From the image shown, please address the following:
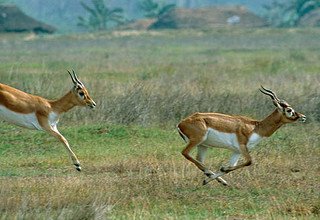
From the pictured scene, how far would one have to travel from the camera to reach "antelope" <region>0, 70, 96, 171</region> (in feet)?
42.2

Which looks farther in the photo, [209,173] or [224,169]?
[209,173]

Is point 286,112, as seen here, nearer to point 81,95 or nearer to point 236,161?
point 236,161

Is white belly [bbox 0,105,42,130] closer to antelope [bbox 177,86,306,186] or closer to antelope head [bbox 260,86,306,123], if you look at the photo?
antelope [bbox 177,86,306,186]

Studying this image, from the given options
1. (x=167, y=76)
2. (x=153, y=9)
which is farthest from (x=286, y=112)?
(x=153, y=9)

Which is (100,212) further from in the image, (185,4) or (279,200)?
(185,4)

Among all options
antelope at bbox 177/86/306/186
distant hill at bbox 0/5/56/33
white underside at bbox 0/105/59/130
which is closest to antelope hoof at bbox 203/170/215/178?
antelope at bbox 177/86/306/186

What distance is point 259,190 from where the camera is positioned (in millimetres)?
11195

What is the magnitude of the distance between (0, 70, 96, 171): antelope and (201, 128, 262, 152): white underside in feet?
6.70

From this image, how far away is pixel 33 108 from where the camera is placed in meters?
13.0

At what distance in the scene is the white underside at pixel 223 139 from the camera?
11750mm

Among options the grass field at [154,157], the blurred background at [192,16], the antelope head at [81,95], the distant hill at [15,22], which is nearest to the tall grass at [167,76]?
the grass field at [154,157]

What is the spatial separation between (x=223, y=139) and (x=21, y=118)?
2929mm

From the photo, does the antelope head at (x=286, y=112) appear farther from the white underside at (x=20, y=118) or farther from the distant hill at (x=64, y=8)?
the distant hill at (x=64, y=8)

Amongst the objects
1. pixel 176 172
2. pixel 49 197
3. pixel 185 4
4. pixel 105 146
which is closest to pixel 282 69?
pixel 105 146
